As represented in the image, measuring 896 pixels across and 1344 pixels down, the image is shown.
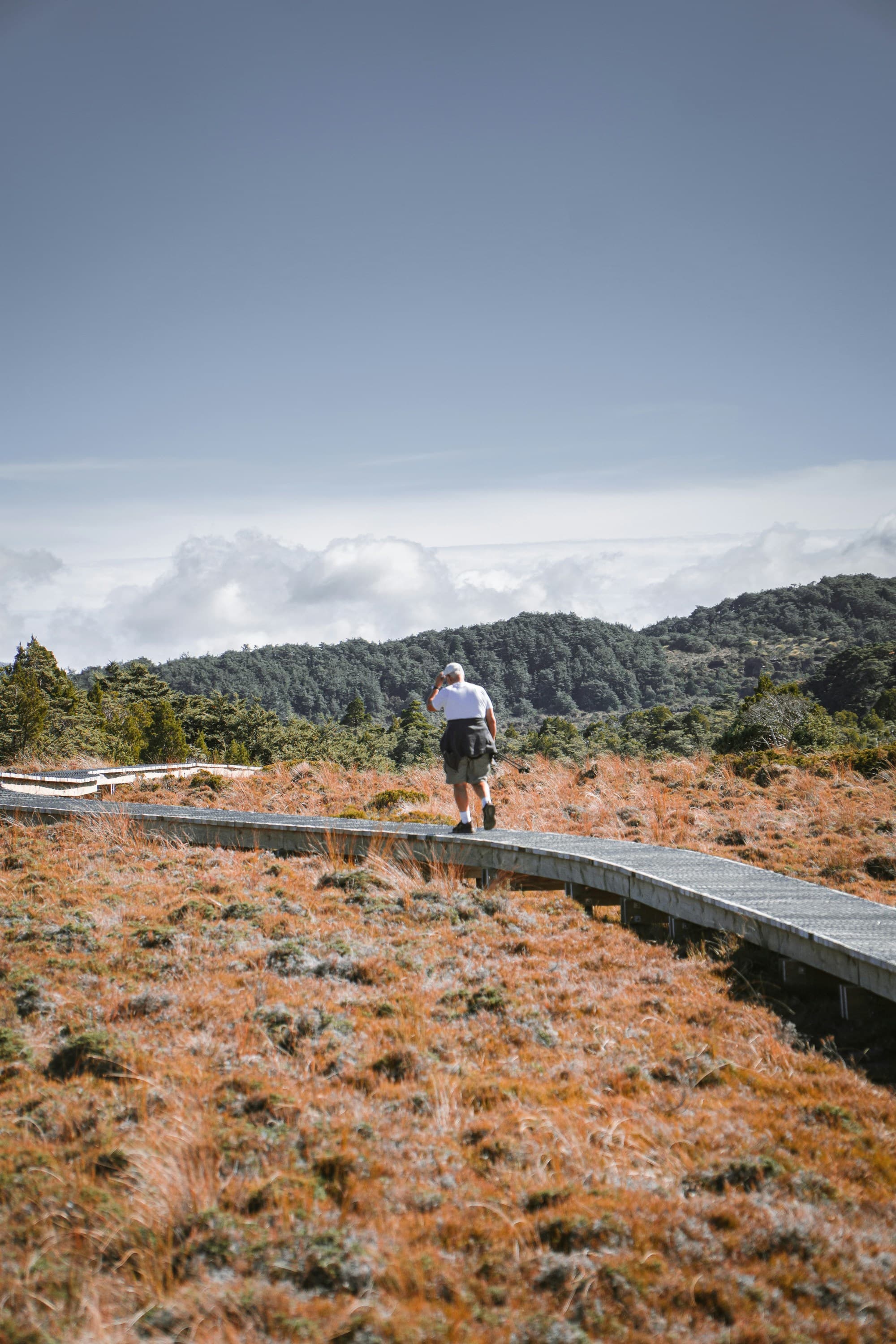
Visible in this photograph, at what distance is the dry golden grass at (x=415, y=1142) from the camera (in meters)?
2.61

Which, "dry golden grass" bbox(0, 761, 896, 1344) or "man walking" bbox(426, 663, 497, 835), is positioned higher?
"man walking" bbox(426, 663, 497, 835)

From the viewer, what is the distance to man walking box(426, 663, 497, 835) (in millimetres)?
8695

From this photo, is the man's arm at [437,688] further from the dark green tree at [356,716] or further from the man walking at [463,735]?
the dark green tree at [356,716]

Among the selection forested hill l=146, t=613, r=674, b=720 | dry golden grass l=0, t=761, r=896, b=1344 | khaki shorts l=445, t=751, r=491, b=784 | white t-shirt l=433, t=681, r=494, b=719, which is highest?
forested hill l=146, t=613, r=674, b=720

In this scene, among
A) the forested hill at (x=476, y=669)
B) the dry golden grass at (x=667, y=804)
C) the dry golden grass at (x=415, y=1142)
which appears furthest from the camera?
the forested hill at (x=476, y=669)

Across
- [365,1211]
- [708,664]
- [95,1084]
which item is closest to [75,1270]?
[365,1211]

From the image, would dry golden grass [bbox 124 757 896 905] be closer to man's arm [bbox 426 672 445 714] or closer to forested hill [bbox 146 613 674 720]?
man's arm [bbox 426 672 445 714]

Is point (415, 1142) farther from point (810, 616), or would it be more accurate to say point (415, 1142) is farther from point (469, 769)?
point (810, 616)

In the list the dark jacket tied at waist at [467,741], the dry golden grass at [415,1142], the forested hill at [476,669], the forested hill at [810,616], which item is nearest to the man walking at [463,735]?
the dark jacket tied at waist at [467,741]

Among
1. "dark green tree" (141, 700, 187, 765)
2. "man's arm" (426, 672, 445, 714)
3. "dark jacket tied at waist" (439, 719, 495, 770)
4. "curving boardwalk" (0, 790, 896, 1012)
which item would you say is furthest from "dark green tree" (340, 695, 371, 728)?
"dark jacket tied at waist" (439, 719, 495, 770)

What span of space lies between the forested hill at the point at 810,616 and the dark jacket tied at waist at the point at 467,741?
120275 millimetres

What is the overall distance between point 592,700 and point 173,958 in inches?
6508

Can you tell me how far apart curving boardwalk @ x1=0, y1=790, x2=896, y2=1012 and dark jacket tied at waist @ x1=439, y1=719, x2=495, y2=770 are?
2.76 ft

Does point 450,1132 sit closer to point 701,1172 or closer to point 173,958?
point 701,1172
